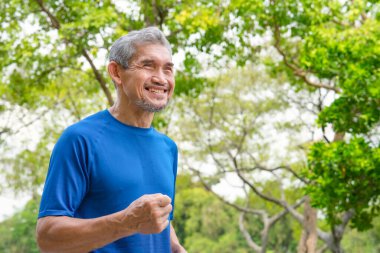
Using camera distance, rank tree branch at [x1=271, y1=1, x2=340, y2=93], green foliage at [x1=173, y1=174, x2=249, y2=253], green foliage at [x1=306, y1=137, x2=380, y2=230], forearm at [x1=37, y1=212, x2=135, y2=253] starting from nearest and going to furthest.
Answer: forearm at [x1=37, y1=212, x2=135, y2=253] < green foliage at [x1=306, y1=137, x2=380, y2=230] < tree branch at [x1=271, y1=1, x2=340, y2=93] < green foliage at [x1=173, y1=174, x2=249, y2=253]

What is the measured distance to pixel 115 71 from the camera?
2.33m

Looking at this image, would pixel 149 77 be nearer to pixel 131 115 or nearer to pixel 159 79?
pixel 159 79

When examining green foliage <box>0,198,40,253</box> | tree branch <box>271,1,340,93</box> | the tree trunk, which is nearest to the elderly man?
tree branch <box>271,1,340,93</box>

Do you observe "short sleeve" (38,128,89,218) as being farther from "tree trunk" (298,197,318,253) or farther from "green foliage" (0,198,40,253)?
"green foliage" (0,198,40,253)

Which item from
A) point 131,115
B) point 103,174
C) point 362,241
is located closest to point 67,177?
point 103,174

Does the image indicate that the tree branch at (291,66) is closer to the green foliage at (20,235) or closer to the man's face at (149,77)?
the man's face at (149,77)

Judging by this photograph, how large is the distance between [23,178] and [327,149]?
18.5m

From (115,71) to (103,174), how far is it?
15.5 inches

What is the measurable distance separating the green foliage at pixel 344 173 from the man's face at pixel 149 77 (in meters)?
8.52

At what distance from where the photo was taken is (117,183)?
7.11 feet

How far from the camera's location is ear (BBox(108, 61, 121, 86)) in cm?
232

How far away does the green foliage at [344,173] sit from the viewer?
34.5 feet

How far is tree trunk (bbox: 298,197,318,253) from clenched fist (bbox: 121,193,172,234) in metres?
17.8

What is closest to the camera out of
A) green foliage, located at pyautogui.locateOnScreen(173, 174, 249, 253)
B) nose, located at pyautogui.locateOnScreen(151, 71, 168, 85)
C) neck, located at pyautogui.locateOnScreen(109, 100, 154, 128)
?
nose, located at pyautogui.locateOnScreen(151, 71, 168, 85)
